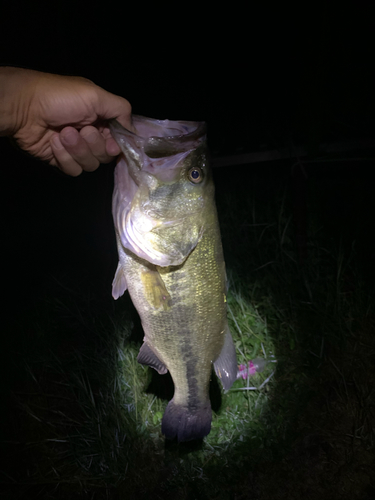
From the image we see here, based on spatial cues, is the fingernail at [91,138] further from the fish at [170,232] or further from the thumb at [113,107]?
the fish at [170,232]

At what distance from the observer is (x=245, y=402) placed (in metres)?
2.55

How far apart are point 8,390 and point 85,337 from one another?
103 cm

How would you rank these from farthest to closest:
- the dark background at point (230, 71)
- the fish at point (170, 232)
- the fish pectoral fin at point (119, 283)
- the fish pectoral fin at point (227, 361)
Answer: the dark background at point (230, 71), the fish pectoral fin at point (227, 361), the fish pectoral fin at point (119, 283), the fish at point (170, 232)

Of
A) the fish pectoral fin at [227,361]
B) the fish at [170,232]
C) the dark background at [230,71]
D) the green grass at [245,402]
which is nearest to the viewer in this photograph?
the fish at [170,232]

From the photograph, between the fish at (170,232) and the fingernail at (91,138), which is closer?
the fish at (170,232)

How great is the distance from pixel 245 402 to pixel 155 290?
1.85 meters

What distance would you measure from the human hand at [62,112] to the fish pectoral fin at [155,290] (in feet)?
2.13

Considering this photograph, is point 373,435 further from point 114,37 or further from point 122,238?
point 114,37

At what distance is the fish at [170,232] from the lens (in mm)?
1196

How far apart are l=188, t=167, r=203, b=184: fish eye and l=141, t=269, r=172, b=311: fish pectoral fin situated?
17.1 inches

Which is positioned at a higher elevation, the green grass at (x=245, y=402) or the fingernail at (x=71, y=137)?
the fingernail at (x=71, y=137)

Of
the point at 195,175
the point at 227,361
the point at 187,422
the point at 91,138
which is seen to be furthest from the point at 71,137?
the point at 187,422

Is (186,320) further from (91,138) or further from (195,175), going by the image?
(91,138)

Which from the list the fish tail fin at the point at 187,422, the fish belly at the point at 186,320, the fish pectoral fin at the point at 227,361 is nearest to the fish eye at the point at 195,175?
the fish belly at the point at 186,320
